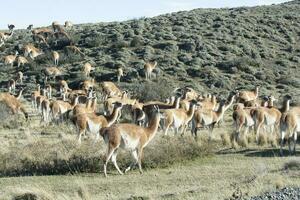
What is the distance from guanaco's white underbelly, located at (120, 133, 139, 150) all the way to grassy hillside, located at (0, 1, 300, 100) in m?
23.9

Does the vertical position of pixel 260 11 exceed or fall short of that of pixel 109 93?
it exceeds it

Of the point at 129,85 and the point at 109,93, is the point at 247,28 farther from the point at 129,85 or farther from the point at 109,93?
the point at 109,93

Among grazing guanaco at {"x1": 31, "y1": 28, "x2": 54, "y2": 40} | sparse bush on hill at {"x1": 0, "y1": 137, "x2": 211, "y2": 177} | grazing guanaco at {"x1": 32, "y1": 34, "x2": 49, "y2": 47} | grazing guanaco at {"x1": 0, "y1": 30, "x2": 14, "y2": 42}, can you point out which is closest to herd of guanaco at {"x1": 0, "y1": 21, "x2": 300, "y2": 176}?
sparse bush on hill at {"x1": 0, "y1": 137, "x2": 211, "y2": 177}

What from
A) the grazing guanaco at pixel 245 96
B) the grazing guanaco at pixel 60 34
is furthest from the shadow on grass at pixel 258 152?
the grazing guanaco at pixel 60 34

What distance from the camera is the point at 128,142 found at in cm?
1689

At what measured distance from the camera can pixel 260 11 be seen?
2761 inches

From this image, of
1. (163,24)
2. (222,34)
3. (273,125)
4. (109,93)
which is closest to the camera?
(273,125)

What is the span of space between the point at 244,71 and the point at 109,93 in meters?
15.3

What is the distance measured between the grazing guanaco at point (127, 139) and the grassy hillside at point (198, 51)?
23526 mm

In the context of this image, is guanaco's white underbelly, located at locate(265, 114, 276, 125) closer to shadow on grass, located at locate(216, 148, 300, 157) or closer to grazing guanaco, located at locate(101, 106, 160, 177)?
shadow on grass, located at locate(216, 148, 300, 157)

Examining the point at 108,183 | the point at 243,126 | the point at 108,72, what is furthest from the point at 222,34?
the point at 108,183

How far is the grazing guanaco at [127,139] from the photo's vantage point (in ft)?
54.9

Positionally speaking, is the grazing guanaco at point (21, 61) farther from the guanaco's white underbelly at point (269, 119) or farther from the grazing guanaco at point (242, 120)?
the guanaco's white underbelly at point (269, 119)

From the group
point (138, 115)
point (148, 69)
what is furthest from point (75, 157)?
point (148, 69)
